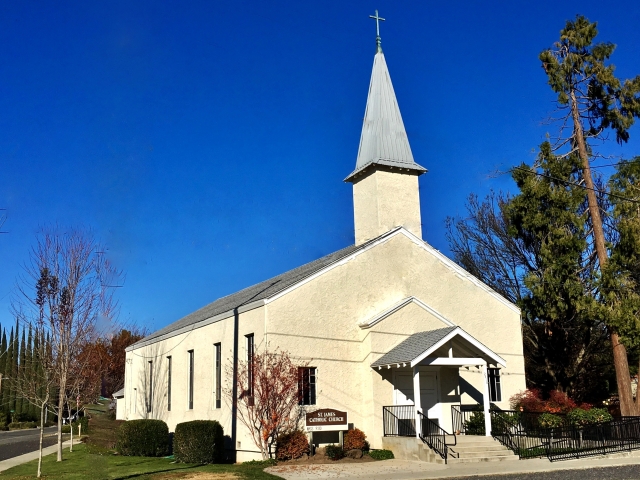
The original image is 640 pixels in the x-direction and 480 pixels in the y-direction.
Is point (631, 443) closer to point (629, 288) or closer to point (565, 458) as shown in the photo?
point (565, 458)

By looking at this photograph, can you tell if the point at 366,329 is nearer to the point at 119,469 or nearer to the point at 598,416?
the point at 598,416

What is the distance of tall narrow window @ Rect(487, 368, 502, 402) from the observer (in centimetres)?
2688

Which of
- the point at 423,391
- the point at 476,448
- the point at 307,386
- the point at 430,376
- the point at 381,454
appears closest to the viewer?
the point at 476,448

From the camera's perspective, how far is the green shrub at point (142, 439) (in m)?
26.5

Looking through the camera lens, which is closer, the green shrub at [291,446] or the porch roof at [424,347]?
the green shrub at [291,446]

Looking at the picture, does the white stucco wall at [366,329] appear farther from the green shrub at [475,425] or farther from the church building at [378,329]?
the green shrub at [475,425]

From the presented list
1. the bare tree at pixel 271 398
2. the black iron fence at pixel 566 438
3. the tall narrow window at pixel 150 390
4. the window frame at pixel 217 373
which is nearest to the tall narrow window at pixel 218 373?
the window frame at pixel 217 373

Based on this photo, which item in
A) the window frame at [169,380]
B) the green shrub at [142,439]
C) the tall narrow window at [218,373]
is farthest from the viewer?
the window frame at [169,380]

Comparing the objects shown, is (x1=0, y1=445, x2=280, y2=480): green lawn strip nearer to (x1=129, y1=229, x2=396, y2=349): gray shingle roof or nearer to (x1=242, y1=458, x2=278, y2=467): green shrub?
(x1=242, y1=458, x2=278, y2=467): green shrub

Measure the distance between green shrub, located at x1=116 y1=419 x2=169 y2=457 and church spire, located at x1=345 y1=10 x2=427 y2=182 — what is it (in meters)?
13.7

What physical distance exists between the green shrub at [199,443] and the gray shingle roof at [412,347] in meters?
6.19

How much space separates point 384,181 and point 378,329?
23.2 feet

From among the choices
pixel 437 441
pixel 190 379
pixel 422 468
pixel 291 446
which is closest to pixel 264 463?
pixel 291 446

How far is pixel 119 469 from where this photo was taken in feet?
69.0
